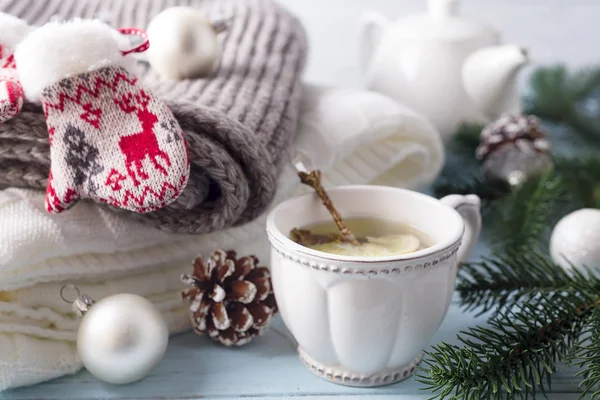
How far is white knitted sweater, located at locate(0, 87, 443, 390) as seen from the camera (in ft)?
1.52

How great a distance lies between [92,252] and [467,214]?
273mm

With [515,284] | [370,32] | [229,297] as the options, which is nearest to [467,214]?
[515,284]

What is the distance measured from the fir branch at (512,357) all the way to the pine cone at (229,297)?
5.1 inches

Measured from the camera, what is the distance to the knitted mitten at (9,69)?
0.44 metres

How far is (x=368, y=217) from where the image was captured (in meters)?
0.53

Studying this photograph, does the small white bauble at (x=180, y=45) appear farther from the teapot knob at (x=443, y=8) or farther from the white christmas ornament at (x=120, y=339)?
the teapot knob at (x=443, y=8)

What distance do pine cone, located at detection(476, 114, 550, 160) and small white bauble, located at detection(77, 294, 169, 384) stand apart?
42cm

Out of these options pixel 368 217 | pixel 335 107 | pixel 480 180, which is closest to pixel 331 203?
pixel 368 217

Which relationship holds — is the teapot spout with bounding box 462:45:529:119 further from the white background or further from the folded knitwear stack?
the white background

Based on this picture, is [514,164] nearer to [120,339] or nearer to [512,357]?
[512,357]

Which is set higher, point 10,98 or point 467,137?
point 10,98

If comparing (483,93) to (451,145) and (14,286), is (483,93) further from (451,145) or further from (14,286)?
(14,286)

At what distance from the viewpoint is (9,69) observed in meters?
0.47

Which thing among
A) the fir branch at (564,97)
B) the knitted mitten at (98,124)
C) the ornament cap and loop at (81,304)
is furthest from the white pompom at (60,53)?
the fir branch at (564,97)
